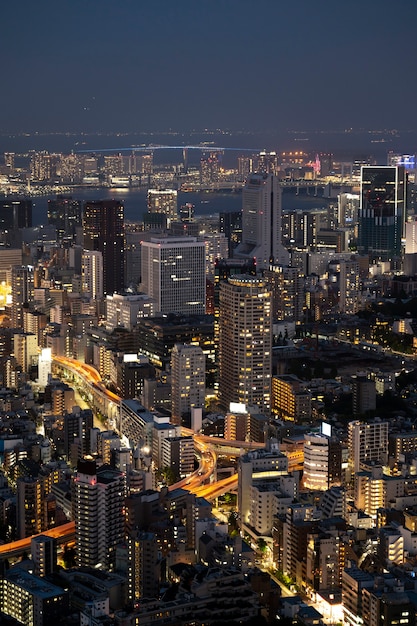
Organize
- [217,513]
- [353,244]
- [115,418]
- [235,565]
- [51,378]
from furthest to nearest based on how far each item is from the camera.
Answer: [353,244] < [51,378] < [115,418] < [217,513] < [235,565]

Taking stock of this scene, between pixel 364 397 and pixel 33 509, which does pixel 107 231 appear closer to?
pixel 364 397

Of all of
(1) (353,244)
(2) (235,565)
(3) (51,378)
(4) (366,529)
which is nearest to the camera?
(2) (235,565)

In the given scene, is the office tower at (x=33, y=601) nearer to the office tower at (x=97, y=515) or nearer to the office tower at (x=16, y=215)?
the office tower at (x=97, y=515)

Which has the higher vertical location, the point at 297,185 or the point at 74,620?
the point at 297,185

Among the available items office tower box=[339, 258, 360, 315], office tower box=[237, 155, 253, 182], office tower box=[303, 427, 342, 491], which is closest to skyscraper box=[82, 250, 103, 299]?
office tower box=[339, 258, 360, 315]

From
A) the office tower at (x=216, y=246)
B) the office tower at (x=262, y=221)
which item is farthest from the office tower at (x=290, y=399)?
the office tower at (x=262, y=221)

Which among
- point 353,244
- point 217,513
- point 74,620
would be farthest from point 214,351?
point 353,244

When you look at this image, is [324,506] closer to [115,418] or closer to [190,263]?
[115,418]
